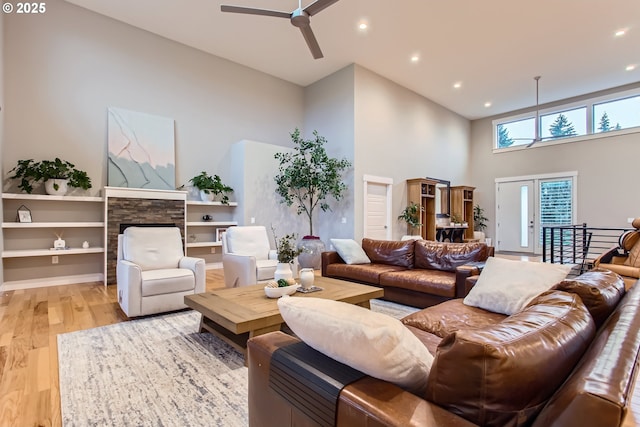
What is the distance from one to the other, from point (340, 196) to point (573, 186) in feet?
20.7

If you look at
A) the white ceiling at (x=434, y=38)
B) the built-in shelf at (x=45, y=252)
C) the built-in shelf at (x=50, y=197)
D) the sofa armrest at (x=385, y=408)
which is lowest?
the built-in shelf at (x=45, y=252)

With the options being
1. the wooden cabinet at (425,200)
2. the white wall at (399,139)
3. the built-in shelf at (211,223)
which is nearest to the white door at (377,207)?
the white wall at (399,139)

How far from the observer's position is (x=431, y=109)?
8.73 metres

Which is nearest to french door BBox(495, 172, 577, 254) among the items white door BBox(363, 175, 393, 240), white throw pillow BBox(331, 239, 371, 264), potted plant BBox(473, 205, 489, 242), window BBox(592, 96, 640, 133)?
potted plant BBox(473, 205, 489, 242)

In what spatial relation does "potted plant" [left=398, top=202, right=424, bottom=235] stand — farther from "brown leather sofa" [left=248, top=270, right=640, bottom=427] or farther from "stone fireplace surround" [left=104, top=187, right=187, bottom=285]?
"brown leather sofa" [left=248, top=270, right=640, bottom=427]

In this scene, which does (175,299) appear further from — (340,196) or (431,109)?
(431,109)

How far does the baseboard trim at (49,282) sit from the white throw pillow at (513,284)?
5.57m

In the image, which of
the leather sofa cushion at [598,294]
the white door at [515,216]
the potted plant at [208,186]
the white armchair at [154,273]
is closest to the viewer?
the leather sofa cushion at [598,294]

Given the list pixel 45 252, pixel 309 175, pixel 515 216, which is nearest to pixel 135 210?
pixel 45 252

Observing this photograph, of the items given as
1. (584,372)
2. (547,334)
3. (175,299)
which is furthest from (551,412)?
(175,299)

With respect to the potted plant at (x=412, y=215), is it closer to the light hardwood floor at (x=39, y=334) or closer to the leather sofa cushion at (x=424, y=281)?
the leather sofa cushion at (x=424, y=281)

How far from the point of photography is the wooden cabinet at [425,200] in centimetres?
775

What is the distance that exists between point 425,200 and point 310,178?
11.2 feet

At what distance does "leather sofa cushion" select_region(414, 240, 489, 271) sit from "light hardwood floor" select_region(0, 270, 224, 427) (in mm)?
2971
